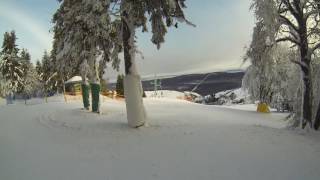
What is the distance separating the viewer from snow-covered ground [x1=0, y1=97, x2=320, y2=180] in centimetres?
1297

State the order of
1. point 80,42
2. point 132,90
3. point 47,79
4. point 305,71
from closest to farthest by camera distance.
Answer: point 132,90
point 305,71
point 80,42
point 47,79

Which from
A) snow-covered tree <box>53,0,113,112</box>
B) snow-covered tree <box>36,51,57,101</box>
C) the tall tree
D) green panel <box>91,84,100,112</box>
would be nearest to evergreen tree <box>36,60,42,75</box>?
snow-covered tree <box>36,51,57,101</box>

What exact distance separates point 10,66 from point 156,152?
62400 millimetres

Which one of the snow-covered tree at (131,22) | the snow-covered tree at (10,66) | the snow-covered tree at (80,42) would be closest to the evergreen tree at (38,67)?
the snow-covered tree at (10,66)

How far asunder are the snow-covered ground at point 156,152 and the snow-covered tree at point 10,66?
54.0 metres

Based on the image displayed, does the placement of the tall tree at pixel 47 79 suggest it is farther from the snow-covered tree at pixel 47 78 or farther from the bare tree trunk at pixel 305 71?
the bare tree trunk at pixel 305 71

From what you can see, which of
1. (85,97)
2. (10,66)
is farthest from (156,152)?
(10,66)

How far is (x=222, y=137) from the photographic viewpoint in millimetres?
17297

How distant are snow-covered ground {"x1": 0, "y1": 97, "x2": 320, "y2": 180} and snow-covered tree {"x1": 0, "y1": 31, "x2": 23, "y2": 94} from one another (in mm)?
54014

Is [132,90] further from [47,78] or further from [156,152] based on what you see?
[47,78]

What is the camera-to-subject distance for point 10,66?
72.6m

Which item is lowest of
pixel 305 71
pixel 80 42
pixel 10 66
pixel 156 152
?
pixel 156 152

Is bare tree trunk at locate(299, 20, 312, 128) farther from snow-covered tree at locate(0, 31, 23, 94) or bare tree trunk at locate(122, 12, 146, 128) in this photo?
snow-covered tree at locate(0, 31, 23, 94)

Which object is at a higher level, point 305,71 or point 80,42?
point 80,42
